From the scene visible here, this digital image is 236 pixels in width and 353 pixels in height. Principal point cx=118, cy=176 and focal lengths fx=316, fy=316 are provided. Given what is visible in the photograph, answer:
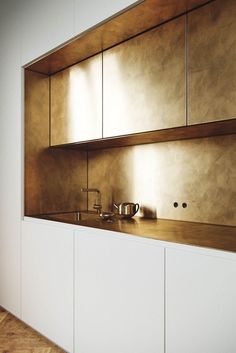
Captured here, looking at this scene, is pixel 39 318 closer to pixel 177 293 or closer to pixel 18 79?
pixel 177 293

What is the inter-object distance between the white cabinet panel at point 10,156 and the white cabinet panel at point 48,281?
0.16 meters

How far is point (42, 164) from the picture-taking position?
104 inches

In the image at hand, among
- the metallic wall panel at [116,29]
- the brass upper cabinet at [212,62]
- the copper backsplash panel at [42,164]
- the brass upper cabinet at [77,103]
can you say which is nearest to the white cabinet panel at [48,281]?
the copper backsplash panel at [42,164]

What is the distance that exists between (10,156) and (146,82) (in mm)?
1374

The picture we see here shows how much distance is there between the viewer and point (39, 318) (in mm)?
2281

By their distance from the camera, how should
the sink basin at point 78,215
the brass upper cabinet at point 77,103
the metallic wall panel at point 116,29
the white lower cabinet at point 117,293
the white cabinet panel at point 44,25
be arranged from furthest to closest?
1. the sink basin at point 78,215
2. the brass upper cabinet at point 77,103
3. the white cabinet panel at point 44,25
4. the metallic wall panel at point 116,29
5. the white lower cabinet at point 117,293

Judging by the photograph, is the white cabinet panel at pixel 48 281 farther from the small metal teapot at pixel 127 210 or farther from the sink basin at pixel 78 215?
the small metal teapot at pixel 127 210

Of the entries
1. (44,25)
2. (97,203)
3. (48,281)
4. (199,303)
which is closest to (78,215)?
(97,203)

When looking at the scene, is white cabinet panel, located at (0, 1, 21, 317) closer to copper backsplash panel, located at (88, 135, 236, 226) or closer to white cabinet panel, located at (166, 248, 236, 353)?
copper backsplash panel, located at (88, 135, 236, 226)

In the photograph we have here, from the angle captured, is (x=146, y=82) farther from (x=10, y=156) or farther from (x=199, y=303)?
(x=10, y=156)

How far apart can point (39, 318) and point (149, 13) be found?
6.95 feet

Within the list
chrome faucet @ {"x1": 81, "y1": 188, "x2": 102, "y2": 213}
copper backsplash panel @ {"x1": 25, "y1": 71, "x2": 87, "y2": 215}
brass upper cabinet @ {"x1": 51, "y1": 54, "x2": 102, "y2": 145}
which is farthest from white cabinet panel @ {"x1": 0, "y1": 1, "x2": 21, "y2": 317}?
chrome faucet @ {"x1": 81, "y1": 188, "x2": 102, "y2": 213}

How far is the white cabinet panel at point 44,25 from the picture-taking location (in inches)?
81.7

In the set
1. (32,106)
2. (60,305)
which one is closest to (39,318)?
(60,305)
